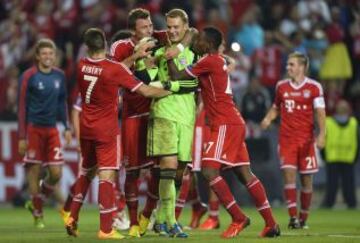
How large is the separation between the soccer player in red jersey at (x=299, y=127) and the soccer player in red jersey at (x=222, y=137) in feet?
9.54

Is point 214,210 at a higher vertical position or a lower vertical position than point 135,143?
lower

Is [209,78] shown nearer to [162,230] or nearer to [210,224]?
[162,230]

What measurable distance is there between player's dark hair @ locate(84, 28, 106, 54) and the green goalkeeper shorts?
119 cm

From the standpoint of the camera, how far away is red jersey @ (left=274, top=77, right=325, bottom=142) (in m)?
17.4

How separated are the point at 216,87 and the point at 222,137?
1.94 ft

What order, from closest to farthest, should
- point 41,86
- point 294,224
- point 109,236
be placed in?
point 109,236, point 294,224, point 41,86

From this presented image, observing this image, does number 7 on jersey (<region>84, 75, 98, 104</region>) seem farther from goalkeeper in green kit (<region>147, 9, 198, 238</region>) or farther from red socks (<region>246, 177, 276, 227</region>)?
red socks (<region>246, 177, 276, 227</region>)

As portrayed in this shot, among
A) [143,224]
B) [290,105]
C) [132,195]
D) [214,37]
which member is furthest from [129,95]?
[290,105]

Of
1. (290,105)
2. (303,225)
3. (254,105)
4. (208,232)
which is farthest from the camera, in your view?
(254,105)

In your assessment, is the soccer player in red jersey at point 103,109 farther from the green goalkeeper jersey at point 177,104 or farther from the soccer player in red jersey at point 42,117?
the soccer player in red jersey at point 42,117

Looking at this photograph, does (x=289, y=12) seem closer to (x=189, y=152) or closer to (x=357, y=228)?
(x=357, y=228)

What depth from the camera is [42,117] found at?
17906 mm

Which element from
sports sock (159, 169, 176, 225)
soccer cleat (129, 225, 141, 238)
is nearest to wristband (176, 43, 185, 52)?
sports sock (159, 169, 176, 225)

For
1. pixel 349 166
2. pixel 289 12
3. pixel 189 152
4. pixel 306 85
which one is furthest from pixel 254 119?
pixel 189 152
